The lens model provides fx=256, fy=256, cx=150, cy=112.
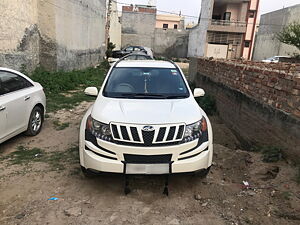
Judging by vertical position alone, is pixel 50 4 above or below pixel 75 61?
above

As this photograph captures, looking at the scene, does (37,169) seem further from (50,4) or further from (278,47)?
(278,47)

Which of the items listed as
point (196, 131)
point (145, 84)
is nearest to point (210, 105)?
point (145, 84)

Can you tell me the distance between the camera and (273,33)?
A: 1094 inches

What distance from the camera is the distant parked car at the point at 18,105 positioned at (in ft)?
13.6

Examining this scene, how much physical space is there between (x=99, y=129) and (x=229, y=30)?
88.1ft

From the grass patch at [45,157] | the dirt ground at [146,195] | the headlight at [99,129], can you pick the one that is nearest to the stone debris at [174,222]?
the dirt ground at [146,195]

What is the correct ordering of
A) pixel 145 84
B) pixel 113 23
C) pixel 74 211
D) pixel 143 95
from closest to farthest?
pixel 74 211, pixel 143 95, pixel 145 84, pixel 113 23

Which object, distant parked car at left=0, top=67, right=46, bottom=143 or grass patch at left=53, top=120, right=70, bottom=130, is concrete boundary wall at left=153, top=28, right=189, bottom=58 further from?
distant parked car at left=0, top=67, right=46, bottom=143

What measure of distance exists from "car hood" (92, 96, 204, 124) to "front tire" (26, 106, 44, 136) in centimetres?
200

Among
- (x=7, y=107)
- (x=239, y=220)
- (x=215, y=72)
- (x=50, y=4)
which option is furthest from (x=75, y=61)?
(x=239, y=220)

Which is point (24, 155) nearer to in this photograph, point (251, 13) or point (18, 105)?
point (18, 105)

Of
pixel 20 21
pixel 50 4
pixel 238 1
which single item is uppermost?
pixel 238 1

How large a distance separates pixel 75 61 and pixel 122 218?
36.4ft

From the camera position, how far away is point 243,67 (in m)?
5.92
